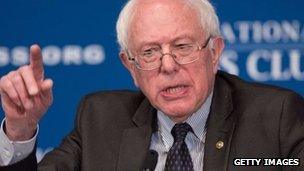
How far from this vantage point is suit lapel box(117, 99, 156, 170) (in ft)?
6.42

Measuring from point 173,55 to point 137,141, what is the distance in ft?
1.10

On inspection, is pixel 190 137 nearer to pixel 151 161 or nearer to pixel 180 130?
pixel 180 130

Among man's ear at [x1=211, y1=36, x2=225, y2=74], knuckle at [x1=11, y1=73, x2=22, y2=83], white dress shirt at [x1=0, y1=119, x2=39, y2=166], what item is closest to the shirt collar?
man's ear at [x1=211, y1=36, x2=225, y2=74]

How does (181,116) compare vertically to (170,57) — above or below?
below

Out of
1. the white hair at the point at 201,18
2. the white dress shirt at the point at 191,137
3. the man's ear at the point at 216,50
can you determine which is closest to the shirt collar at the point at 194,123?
the white dress shirt at the point at 191,137

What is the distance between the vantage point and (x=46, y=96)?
5.28ft

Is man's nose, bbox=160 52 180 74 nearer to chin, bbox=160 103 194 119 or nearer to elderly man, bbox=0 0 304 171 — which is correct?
elderly man, bbox=0 0 304 171

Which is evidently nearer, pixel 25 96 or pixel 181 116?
pixel 25 96

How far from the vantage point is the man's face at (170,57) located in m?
1.84

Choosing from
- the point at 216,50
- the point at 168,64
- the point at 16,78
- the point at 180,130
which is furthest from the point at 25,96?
the point at 216,50

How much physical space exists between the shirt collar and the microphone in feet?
0.18

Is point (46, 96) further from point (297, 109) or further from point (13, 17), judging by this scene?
point (13, 17)

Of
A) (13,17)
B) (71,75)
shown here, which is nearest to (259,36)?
(71,75)

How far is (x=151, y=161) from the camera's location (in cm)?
193
